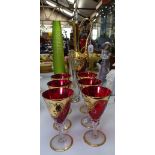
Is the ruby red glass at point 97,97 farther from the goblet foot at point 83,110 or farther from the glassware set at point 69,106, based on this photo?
the goblet foot at point 83,110

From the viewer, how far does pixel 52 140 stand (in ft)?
1.43

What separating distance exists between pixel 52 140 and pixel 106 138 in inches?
5.7

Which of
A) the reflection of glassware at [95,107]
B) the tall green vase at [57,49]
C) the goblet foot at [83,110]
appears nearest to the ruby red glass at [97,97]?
the reflection of glassware at [95,107]

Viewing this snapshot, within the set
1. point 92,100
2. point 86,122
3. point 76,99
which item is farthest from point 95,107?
point 76,99

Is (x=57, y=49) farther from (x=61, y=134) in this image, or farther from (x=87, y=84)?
(x=61, y=134)

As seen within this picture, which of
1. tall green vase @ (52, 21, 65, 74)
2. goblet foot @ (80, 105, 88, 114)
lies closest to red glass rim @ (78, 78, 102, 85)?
goblet foot @ (80, 105, 88, 114)

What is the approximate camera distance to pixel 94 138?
17.3 inches
